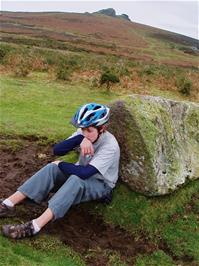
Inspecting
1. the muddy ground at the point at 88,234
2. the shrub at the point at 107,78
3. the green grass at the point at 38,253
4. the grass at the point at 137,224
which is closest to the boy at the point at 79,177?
the green grass at the point at 38,253

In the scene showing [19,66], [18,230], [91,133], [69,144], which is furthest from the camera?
[19,66]

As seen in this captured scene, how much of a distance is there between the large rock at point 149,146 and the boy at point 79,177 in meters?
0.57

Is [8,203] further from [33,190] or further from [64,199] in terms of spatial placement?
[64,199]

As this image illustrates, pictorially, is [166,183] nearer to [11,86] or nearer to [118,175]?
[118,175]

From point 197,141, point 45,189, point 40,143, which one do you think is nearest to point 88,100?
point 40,143

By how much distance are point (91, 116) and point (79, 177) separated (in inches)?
35.9

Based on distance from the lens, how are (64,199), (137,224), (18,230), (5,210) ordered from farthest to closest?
(137,224) → (5,210) → (64,199) → (18,230)

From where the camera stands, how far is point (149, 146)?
7.98 meters

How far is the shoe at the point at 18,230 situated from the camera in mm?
6453

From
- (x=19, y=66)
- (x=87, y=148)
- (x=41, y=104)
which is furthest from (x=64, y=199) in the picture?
(x=19, y=66)

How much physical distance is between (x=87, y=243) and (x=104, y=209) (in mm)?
906

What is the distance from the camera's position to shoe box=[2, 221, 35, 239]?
6.45 m

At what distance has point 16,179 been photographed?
344 inches

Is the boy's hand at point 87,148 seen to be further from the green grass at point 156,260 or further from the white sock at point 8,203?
the green grass at point 156,260
